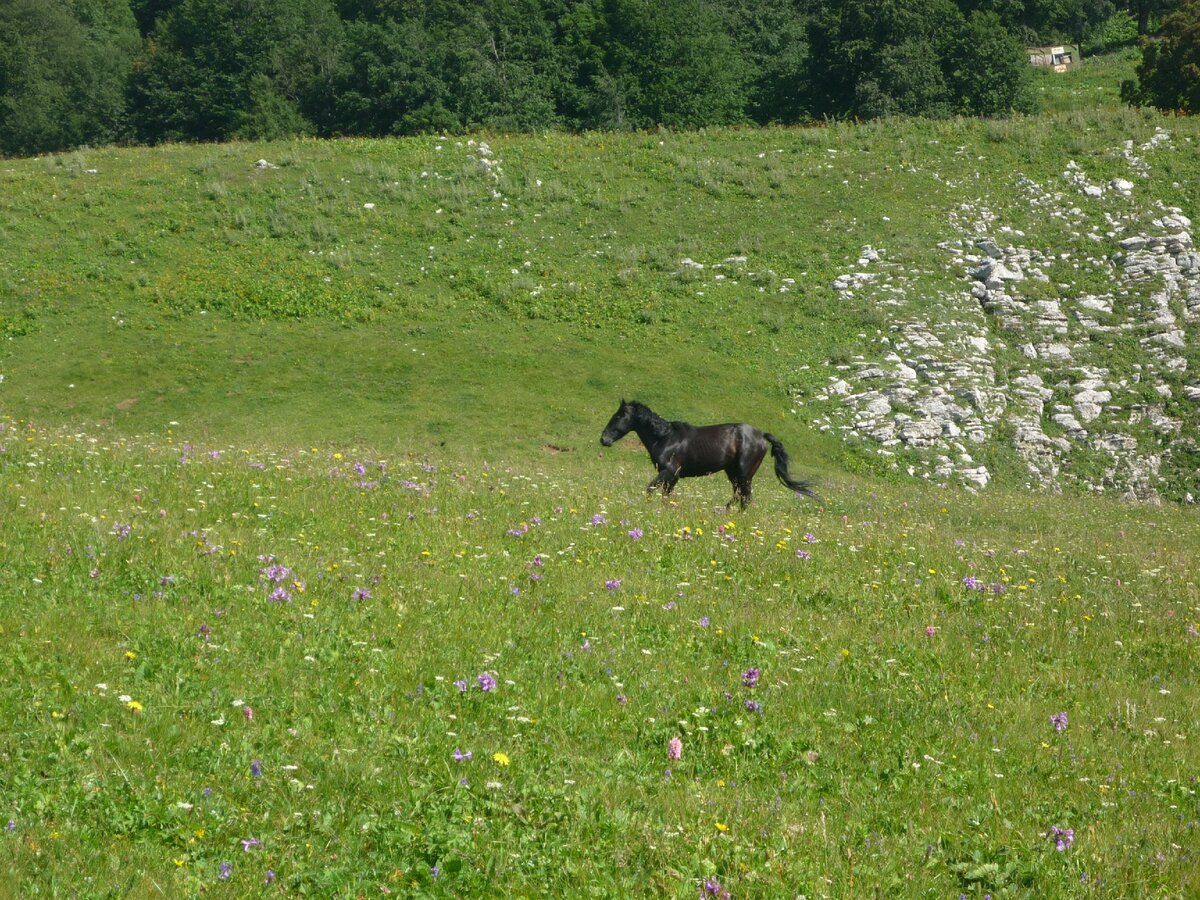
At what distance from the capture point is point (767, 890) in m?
5.58

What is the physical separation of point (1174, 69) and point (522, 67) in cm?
4192

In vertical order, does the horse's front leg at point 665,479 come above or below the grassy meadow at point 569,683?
below

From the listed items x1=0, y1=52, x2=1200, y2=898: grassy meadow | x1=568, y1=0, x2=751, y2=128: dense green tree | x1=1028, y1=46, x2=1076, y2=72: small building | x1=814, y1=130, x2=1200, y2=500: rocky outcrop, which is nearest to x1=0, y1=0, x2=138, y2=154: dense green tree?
x1=568, y1=0, x2=751, y2=128: dense green tree

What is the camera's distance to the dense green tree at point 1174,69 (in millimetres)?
58219

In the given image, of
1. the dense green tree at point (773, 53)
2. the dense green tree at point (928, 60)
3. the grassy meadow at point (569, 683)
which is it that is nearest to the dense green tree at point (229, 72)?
the dense green tree at point (773, 53)

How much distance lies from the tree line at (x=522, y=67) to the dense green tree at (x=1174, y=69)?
24.6ft

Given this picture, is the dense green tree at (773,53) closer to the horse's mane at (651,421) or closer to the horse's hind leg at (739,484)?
the horse's mane at (651,421)

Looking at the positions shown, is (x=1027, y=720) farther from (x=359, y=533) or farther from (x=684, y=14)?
(x=684, y=14)

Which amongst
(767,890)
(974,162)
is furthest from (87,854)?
(974,162)

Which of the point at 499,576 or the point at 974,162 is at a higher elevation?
the point at 974,162

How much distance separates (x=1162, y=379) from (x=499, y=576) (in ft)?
99.8

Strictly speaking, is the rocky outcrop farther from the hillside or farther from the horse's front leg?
the horse's front leg

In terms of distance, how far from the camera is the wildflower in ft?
20.2

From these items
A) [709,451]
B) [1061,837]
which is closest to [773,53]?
[709,451]
